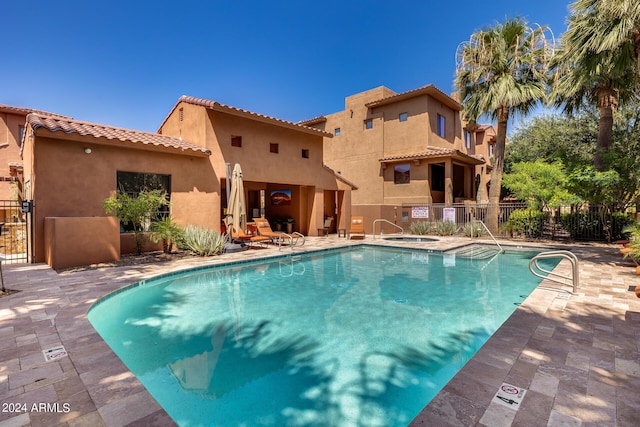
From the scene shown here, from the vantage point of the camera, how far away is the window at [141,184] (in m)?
11.0

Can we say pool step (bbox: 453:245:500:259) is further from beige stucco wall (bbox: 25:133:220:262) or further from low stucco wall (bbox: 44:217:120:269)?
low stucco wall (bbox: 44:217:120:269)

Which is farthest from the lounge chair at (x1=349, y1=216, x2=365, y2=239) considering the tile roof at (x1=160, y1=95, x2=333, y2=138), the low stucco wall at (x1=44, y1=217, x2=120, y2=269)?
the low stucco wall at (x1=44, y1=217, x2=120, y2=269)

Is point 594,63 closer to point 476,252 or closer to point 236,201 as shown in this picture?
point 476,252

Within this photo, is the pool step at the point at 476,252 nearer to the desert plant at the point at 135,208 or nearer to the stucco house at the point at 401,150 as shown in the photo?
the stucco house at the point at 401,150

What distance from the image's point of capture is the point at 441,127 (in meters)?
22.0

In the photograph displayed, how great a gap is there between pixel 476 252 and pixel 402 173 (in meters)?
9.76

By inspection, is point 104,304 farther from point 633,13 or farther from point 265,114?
point 633,13

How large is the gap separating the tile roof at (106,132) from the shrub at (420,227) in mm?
12173

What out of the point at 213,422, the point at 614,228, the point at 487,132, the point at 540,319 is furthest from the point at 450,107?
the point at 213,422

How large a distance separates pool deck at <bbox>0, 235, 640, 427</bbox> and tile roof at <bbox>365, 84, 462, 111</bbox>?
16764 millimetres

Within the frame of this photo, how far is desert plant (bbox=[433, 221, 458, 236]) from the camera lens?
17703 mm

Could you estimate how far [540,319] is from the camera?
4.62 m

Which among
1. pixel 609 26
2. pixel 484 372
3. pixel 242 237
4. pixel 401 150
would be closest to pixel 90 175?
pixel 242 237

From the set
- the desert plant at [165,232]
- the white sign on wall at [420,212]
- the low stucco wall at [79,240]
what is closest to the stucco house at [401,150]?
the white sign on wall at [420,212]
